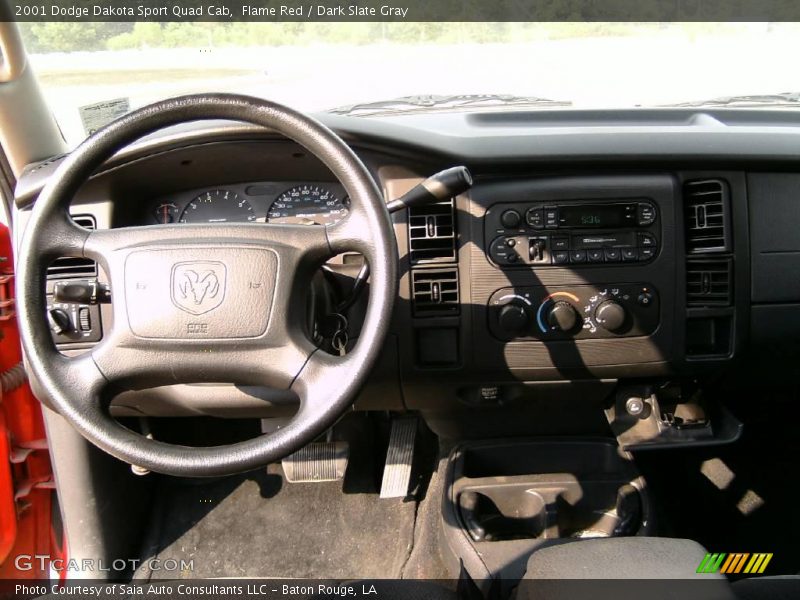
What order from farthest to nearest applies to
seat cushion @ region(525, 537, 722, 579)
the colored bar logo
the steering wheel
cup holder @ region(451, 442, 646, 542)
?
cup holder @ region(451, 442, 646, 542), the colored bar logo, seat cushion @ region(525, 537, 722, 579), the steering wheel

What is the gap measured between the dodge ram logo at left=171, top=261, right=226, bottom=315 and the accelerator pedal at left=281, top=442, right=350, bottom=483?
1.20m

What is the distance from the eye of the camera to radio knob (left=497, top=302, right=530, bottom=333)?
6.03 feet

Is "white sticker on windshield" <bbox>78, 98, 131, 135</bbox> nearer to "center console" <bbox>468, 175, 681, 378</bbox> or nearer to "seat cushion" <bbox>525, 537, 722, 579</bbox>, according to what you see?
"center console" <bbox>468, 175, 681, 378</bbox>

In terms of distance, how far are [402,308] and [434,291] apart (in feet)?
0.32

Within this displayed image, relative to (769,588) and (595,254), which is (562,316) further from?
(769,588)

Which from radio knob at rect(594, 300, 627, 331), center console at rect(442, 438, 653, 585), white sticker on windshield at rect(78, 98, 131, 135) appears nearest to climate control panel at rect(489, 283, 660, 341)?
radio knob at rect(594, 300, 627, 331)

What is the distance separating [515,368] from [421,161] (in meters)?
0.63

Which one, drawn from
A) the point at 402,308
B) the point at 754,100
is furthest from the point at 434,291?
the point at 754,100

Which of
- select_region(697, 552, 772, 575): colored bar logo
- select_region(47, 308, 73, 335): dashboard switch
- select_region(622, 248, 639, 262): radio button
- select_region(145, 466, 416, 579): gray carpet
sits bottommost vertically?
select_region(145, 466, 416, 579): gray carpet

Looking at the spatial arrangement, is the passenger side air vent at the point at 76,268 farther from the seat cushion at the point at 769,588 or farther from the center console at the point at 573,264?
the seat cushion at the point at 769,588

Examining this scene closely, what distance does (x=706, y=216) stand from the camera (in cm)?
190

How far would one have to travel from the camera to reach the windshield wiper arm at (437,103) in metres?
2.20

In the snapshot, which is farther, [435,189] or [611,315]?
[611,315]

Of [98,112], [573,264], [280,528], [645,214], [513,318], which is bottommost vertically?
[280,528]
